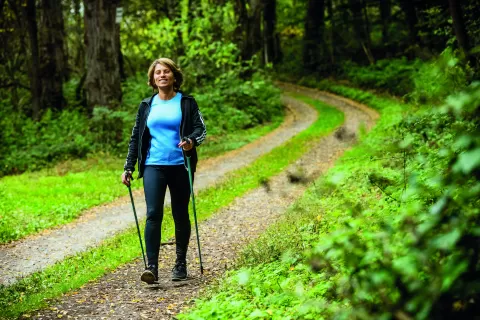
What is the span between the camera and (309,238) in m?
6.32

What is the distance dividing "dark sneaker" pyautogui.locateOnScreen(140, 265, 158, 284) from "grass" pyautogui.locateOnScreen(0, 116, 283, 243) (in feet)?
16.0

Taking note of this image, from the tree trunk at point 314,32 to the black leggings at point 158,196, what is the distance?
40.1m

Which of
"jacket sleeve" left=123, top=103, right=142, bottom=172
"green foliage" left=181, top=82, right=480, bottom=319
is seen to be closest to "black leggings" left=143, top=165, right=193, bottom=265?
"jacket sleeve" left=123, top=103, right=142, bottom=172

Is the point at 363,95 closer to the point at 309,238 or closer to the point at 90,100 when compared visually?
the point at 90,100

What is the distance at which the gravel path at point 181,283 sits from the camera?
569 cm

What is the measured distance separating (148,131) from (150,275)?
1555 millimetres

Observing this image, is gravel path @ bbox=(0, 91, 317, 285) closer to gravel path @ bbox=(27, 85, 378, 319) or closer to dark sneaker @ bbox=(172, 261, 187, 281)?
gravel path @ bbox=(27, 85, 378, 319)

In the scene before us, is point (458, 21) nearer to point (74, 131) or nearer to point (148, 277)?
point (148, 277)

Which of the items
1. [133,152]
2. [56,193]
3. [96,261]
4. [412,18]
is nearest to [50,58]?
[56,193]

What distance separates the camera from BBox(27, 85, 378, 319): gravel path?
18.7ft

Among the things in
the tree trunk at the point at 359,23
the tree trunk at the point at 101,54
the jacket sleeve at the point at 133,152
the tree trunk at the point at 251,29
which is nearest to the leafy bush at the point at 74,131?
the tree trunk at the point at 101,54

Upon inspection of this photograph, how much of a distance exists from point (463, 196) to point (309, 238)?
4009mm

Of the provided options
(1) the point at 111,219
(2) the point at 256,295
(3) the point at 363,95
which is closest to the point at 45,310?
(2) the point at 256,295

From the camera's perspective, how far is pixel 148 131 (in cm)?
645
